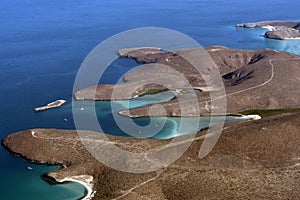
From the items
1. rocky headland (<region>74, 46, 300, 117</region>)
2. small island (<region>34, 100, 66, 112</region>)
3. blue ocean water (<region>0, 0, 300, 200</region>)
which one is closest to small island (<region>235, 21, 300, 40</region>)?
blue ocean water (<region>0, 0, 300, 200</region>)

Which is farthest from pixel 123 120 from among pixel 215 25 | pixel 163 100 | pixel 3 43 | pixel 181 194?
pixel 215 25

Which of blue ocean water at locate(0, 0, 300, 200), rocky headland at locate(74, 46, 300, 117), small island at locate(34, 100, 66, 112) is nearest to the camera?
blue ocean water at locate(0, 0, 300, 200)

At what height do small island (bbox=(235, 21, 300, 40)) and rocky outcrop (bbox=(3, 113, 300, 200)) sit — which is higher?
rocky outcrop (bbox=(3, 113, 300, 200))

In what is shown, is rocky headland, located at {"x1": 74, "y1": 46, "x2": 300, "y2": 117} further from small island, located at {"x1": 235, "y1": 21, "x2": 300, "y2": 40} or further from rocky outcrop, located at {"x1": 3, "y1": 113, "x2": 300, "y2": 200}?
small island, located at {"x1": 235, "y1": 21, "x2": 300, "y2": 40}

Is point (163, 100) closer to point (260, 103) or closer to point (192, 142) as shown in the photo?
point (260, 103)

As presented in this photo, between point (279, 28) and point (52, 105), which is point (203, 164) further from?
point (279, 28)

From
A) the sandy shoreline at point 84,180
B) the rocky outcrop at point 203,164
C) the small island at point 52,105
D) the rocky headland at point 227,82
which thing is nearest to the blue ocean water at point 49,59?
the sandy shoreline at point 84,180

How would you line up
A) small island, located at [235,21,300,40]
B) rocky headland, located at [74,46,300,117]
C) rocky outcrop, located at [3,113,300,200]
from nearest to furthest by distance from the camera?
1. rocky outcrop, located at [3,113,300,200]
2. rocky headland, located at [74,46,300,117]
3. small island, located at [235,21,300,40]
